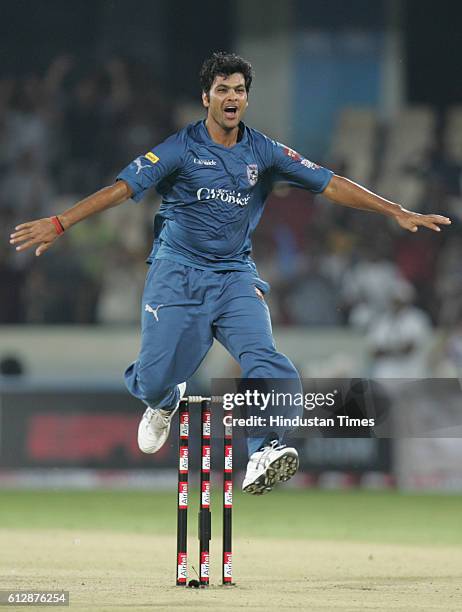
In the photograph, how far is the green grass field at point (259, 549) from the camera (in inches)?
253

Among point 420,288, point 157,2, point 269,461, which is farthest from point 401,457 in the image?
point 269,461

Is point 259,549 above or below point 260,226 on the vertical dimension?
below

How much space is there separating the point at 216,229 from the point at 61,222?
39.5 inches

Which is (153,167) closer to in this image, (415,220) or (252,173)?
(252,173)

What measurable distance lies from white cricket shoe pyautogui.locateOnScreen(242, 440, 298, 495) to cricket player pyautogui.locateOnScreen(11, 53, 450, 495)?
0.21 meters

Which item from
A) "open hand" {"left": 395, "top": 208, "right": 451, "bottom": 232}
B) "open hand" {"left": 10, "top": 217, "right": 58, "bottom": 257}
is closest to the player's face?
"open hand" {"left": 395, "top": 208, "right": 451, "bottom": 232}

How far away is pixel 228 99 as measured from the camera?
666 cm

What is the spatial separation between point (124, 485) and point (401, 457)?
3.24m

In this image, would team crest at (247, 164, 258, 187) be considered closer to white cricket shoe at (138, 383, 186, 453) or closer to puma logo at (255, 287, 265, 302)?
puma logo at (255, 287, 265, 302)

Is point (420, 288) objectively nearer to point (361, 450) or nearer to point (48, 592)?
point (361, 450)

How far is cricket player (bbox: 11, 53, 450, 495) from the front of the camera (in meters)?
6.67

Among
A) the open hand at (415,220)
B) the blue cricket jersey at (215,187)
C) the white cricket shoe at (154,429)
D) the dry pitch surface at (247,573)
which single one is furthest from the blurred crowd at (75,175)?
the open hand at (415,220)
